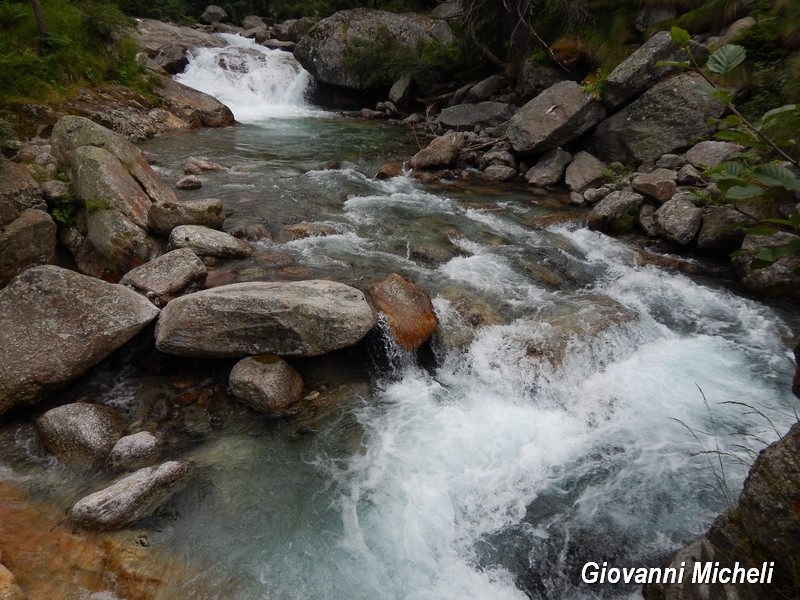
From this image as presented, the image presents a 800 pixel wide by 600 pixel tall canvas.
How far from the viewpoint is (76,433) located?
184 inches

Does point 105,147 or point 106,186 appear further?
point 105,147

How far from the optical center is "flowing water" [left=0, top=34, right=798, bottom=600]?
13.2ft

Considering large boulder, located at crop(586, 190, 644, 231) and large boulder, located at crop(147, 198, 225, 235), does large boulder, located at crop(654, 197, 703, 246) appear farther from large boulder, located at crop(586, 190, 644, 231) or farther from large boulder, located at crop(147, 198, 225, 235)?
large boulder, located at crop(147, 198, 225, 235)

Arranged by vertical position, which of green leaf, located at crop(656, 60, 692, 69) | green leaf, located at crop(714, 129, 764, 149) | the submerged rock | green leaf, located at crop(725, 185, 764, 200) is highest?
green leaf, located at crop(656, 60, 692, 69)

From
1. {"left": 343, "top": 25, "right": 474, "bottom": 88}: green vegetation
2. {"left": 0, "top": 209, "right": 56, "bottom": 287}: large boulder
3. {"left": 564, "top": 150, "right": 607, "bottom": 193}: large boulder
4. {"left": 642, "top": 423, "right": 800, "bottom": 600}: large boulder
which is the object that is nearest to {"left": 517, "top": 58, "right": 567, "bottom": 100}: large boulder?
{"left": 564, "top": 150, "right": 607, "bottom": 193}: large boulder

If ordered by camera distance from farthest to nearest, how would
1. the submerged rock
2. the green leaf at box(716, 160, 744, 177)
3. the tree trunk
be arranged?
1. the tree trunk
2. the submerged rock
3. the green leaf at box(716, 160, 744, 177)

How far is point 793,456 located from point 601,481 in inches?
90.7

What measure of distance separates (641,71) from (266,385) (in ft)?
37.9

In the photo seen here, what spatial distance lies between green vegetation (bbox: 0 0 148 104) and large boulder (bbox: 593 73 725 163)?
16.3 metres

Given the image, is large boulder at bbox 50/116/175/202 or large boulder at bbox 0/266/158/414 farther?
large boulder at bbox 50/116/175/202

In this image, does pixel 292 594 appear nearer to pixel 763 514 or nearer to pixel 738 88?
pixel 763 514

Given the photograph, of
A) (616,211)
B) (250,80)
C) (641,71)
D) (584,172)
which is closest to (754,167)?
(616,211)

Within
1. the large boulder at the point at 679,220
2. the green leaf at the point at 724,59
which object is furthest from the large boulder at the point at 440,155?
the green leaf at the point at 724,59

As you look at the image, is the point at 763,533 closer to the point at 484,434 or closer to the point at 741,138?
the point at 741,138
